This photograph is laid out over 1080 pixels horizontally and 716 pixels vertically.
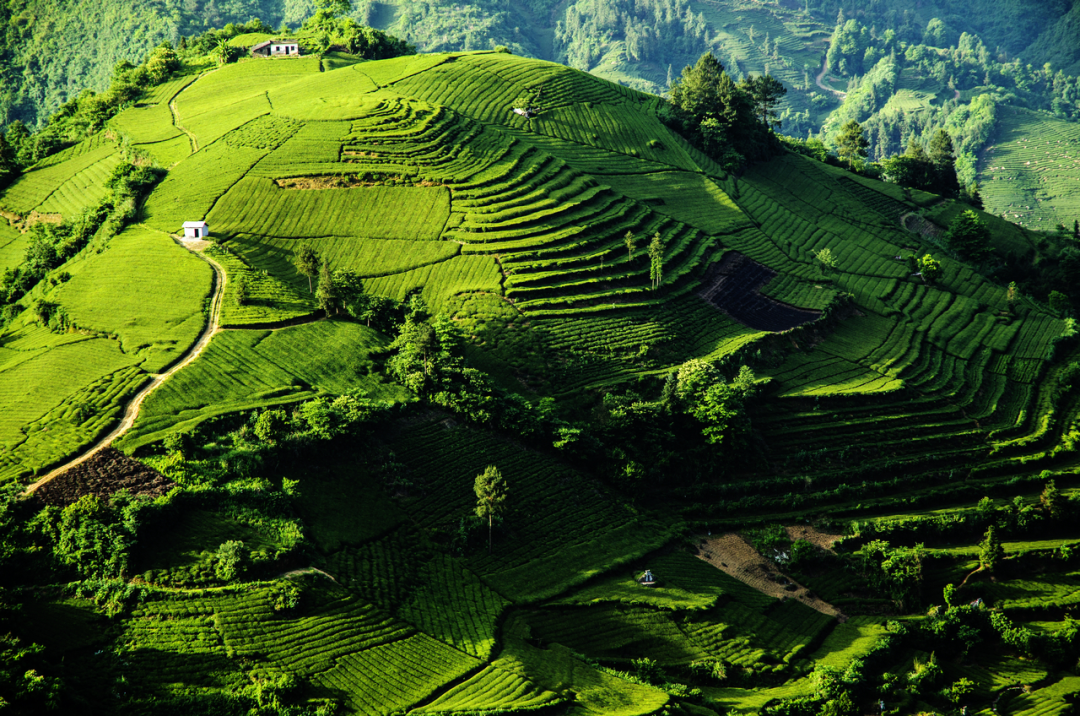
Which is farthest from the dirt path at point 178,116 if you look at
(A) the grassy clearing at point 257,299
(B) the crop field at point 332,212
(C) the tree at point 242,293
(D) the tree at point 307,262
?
(C) the tree at point 242,293

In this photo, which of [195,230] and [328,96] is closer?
[195,230]

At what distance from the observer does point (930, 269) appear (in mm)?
83312

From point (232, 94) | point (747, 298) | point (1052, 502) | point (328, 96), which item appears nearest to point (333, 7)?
point (232, 94)

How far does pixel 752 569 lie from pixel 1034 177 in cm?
16748

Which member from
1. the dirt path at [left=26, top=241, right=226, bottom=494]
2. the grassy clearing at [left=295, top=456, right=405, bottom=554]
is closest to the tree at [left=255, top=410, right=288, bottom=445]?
the grassy clearing at [left=295, top=456, right=405, bottom=554]

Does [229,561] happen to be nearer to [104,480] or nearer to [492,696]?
[104,480]

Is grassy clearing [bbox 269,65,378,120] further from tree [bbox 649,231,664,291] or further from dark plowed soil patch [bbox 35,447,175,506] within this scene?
dark plowed soil patch [bbox 35,447,175,506]

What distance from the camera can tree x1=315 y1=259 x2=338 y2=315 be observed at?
6159 cm

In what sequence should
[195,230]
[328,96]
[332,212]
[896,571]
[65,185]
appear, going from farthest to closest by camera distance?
1. [328,96]
2. [65,185]
3. [332,212]
4. [195,230]
5. [896,571]

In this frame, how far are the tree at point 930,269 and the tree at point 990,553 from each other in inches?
1443

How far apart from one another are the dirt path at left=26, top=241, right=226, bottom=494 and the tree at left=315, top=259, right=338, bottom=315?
23.5ft

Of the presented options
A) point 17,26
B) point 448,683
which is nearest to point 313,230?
point 448,683

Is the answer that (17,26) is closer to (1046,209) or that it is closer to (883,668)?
(883,668)

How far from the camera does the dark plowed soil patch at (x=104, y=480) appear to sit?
141 ft
